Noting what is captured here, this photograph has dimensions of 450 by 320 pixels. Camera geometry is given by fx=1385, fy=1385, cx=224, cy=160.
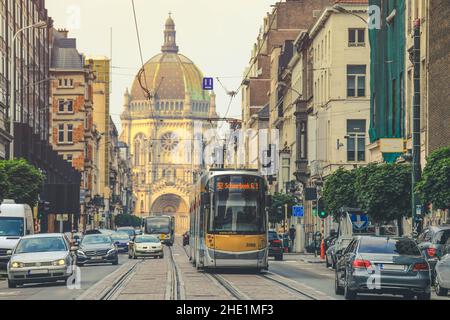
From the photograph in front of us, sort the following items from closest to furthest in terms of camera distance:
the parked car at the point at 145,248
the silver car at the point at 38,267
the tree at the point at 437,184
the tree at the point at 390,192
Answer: the silver car at the point at 38,267
the tree at the point at 437,184
the tree at the point at 390,192
the parked car at the point at 145,248

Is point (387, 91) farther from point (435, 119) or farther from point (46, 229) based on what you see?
point (46, 229)

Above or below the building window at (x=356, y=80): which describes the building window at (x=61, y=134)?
above

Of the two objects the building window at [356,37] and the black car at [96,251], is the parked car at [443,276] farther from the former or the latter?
the building window at [356,37]

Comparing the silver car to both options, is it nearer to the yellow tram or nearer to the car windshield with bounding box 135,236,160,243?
the yellow tram

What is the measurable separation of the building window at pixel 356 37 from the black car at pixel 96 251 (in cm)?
2732

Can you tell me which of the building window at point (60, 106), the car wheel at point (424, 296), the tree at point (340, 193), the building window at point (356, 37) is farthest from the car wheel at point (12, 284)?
the building window at point (60, 106)

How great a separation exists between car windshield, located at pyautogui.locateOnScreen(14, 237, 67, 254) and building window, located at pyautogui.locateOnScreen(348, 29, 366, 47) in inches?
1809

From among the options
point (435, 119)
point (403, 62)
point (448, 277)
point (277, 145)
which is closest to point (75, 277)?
point (448, 277)

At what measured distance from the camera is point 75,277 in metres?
42.8

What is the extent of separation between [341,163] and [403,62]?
60.1ft

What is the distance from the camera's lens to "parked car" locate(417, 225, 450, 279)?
36.7m

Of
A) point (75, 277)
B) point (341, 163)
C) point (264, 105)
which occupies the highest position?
point (264, 105)

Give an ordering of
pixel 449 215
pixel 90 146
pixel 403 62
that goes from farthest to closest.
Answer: pixel 90 146 → pixel 403 62 → pixel 449 215

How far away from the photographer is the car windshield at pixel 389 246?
29531 mm
